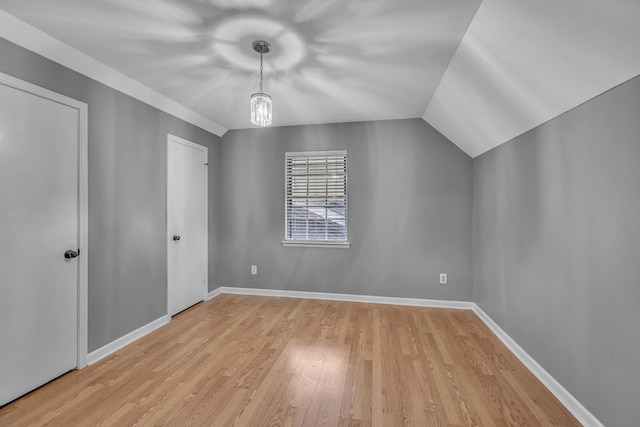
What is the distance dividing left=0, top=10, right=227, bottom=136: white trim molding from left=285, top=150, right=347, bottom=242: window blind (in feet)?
5.28

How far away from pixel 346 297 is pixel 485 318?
1.70 metres

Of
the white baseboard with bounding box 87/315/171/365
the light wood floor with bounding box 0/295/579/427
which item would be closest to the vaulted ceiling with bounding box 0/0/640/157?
the light wood floor with bounding box 0/295/579/427

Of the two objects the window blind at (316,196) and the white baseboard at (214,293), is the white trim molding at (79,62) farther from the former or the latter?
the white baseboard at (214,293)

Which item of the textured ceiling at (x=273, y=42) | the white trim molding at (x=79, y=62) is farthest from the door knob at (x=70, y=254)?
the textured ceiling at (x=273, y=42)

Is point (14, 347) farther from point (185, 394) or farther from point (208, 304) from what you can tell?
point (208, 304)

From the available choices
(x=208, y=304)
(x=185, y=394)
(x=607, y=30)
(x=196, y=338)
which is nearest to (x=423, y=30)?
(x=607, y=30)

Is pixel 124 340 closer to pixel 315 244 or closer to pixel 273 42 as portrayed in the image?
pixel 315 244

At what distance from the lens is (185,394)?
1954mm

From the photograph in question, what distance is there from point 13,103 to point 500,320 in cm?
440

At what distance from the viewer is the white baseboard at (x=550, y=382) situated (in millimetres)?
1667

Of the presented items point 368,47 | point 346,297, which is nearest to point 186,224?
point 346,297

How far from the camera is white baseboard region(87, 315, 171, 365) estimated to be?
237 cm

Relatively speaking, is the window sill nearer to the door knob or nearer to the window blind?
the window blind

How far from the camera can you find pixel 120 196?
2668mm
